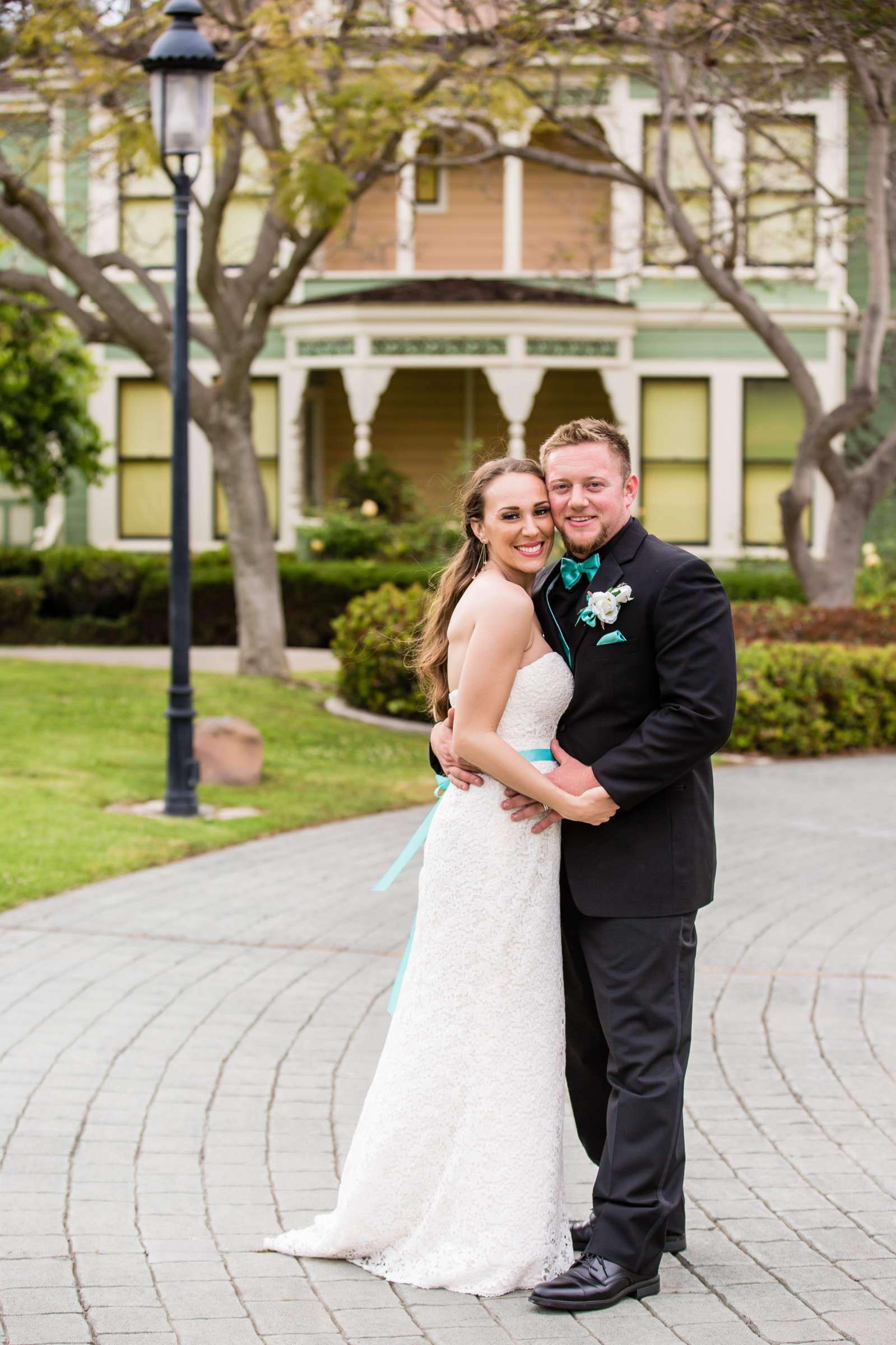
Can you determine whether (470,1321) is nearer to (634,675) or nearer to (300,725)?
(634,675)

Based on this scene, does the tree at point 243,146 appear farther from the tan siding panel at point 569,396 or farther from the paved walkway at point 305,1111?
the tan siding panel at point 569,396

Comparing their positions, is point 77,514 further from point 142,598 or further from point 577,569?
point 577,569

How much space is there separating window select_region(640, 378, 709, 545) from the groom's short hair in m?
19.5

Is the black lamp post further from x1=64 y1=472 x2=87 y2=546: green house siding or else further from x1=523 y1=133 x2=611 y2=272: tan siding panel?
x1=523 y1=133 x2=611 y2=272: tan siding panel

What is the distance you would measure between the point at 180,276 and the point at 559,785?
733 centimetres

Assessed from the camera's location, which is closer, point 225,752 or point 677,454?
point 225,752

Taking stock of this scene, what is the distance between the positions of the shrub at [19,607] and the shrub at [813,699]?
34.5 feet

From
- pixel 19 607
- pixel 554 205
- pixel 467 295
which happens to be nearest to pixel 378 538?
pixel 467 295

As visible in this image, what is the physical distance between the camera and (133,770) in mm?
11398

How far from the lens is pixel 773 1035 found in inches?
238

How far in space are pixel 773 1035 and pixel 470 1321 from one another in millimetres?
2600

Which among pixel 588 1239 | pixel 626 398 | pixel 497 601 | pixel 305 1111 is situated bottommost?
pixel 305 1111

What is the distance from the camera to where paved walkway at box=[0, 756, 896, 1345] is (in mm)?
3758

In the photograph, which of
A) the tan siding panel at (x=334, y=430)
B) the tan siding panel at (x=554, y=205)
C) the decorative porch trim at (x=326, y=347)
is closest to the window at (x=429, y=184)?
the tan siding panel at (x=554, y=205)
